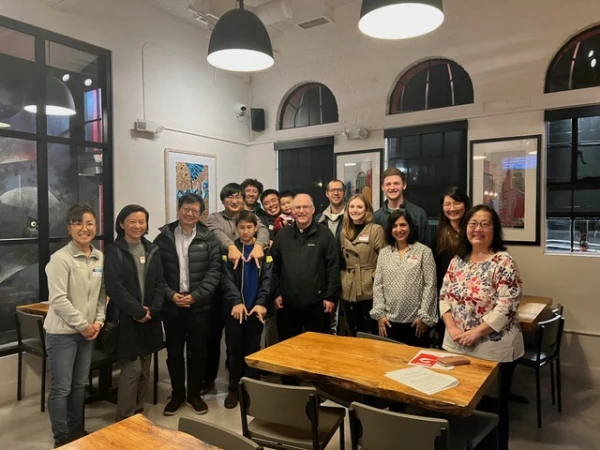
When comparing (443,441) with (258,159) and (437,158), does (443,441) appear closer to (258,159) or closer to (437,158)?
(437,158)

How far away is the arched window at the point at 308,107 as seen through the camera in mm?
5602

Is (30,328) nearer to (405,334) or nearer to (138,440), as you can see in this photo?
(138,440)

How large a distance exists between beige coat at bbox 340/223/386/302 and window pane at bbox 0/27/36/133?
2.94 m

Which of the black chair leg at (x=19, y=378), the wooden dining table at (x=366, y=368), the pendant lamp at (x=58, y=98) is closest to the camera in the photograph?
the wooden dining table at (x=366, y=368)

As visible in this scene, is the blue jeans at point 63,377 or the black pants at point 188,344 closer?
the blue jeans at point 63,377

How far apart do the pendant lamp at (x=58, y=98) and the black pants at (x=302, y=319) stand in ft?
8.75

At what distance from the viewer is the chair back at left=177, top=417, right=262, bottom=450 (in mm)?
1463

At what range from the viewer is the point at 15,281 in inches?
151

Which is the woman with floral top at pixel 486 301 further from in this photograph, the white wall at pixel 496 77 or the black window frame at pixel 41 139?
the black window frame at pixel 41 139

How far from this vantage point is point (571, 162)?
413 cm

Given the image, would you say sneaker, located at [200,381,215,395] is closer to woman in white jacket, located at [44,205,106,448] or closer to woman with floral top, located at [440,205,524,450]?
woman in white jacket, located at [44,205,106,448]

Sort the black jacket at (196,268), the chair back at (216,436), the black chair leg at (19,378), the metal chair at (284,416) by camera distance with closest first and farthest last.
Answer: the chair back at (216,436)
the metal chair at (284,416)
the black jacket at (196,268)
the black chair leg at (19,378)

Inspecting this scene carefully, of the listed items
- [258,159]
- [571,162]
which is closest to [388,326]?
[571,162]

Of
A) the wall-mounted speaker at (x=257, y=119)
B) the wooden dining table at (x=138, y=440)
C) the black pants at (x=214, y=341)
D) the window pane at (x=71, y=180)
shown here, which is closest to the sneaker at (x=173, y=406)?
the black pants at (x=214, y=341)
